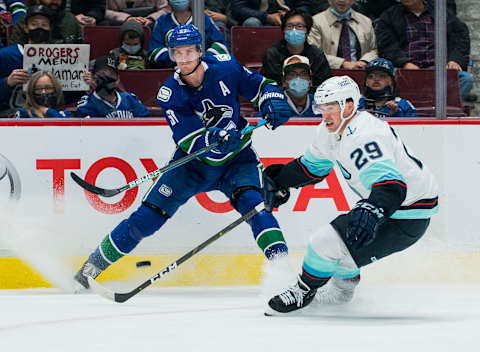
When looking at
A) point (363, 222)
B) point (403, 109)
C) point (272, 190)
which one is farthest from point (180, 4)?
point (363, 222)

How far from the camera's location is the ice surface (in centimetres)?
293

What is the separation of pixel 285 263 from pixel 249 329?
1.09m

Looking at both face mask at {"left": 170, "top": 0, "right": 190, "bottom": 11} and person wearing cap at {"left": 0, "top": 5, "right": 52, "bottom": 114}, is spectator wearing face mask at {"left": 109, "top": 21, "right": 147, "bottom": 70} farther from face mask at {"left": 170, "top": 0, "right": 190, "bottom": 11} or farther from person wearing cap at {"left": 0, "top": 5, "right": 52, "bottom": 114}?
person wearing cap at {"left": 0, "top": 5, "right": 52, "bottom": 114}

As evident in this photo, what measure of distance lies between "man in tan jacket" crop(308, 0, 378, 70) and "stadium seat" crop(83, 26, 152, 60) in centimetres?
116

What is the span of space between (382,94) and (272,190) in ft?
5.12

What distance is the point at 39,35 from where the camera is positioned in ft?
16.9

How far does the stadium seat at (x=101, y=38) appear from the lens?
5137mm

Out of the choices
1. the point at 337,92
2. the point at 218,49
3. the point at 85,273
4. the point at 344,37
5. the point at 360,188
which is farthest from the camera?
the point at 344,37

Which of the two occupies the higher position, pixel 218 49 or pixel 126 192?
pixel 218 49

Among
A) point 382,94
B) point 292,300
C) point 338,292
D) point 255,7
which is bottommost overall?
point 338,292

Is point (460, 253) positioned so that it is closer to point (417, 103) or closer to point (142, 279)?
point (417, 103)

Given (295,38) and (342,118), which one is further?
(295,38)

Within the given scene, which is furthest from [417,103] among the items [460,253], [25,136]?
[25,136]

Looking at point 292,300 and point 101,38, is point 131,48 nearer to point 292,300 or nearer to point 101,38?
point 101,38
